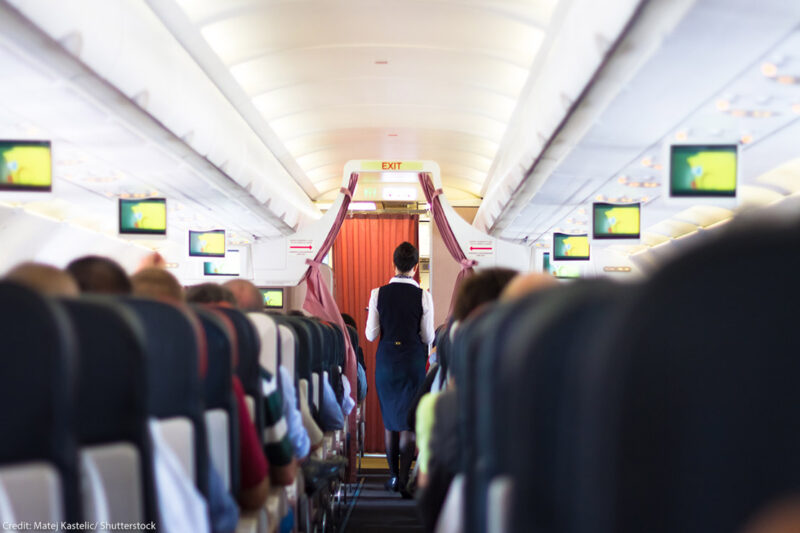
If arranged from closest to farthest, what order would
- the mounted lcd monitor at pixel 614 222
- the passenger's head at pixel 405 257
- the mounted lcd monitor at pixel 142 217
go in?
the passenger's head at pixel 405 257 < the mounted lcd monitor at pixel 614 222 < the mounted lcd monitor at pixel 142 217

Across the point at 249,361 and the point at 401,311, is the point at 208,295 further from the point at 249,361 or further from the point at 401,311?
the point at 401,311

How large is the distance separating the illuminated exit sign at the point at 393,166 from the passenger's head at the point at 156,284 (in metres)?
8.32

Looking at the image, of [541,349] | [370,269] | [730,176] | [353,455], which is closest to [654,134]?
[730,176]

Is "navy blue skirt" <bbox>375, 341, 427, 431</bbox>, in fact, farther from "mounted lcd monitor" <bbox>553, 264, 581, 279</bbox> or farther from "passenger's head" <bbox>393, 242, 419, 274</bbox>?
"mounted lcd monitor" <bbox>553, 264, 581, 279</bbox>

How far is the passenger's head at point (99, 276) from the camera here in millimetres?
3385

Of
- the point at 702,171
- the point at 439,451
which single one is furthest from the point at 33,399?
the point at 702,171

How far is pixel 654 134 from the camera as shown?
745 centimetres

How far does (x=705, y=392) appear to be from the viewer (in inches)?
43.1

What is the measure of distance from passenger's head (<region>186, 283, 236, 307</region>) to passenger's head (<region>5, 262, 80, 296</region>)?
7.04ft

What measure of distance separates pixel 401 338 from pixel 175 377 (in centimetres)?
712

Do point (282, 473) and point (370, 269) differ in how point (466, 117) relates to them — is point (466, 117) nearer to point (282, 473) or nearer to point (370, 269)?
point (370, 269)

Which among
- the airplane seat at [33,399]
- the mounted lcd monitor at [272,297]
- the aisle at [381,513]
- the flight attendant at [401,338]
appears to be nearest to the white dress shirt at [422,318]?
the flight attendant at [401,338]

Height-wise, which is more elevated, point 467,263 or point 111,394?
point 467,263

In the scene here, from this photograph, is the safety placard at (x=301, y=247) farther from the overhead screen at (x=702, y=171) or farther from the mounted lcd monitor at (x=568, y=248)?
the overhead screen at (x=702, y=171)
